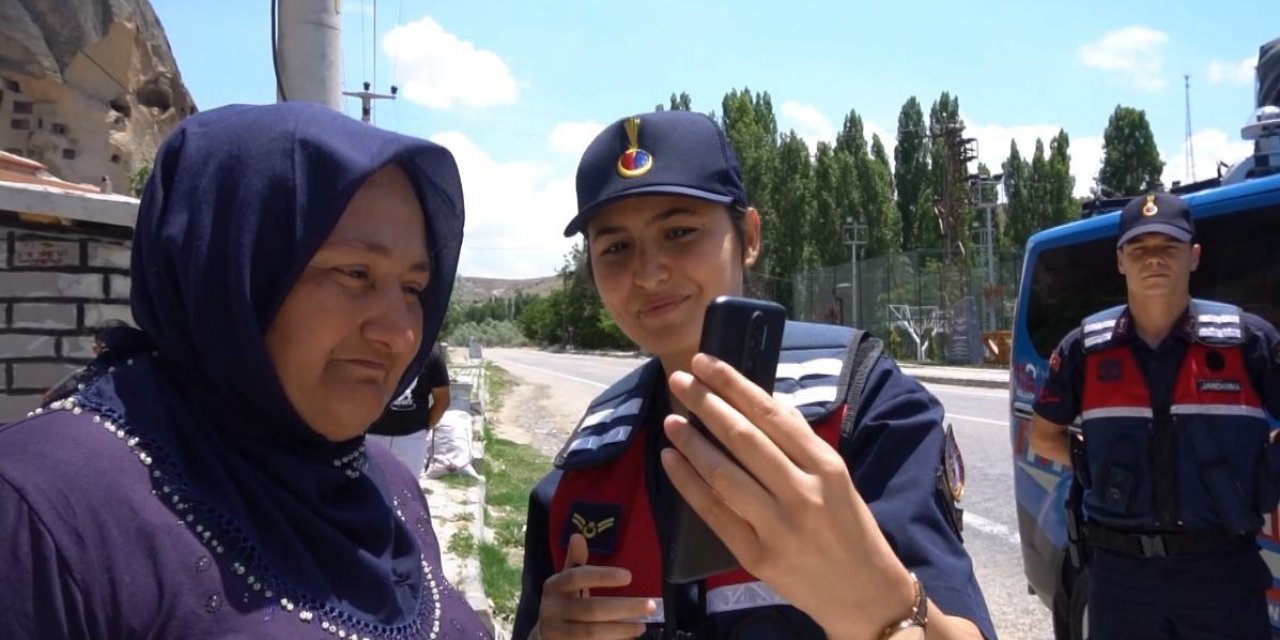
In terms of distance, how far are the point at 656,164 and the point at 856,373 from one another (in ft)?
1.48

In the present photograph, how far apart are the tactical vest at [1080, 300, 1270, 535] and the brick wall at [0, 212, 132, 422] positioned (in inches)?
169

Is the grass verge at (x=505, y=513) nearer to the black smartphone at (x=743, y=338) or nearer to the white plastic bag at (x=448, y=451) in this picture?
the white plastic bag at (x=448, y=451)

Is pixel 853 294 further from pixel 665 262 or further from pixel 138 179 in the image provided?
pixel 665 262

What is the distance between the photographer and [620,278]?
5.40 ft

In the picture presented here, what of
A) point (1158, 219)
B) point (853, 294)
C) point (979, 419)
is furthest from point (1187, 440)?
point (853, 294)

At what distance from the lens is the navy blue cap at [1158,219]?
320 centimetres

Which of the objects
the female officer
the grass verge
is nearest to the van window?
the grass verge

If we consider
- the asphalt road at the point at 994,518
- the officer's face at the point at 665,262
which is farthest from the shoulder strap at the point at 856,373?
the asphalt road at the point at 994,518

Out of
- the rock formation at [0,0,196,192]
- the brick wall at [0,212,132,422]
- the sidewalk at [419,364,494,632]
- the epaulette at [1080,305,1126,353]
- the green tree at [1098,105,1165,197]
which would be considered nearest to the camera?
the epaulette at [1080,305,1126,353]

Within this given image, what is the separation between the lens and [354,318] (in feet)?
4.47

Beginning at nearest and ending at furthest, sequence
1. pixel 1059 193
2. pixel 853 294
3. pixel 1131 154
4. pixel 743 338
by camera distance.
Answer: pixel 743 338, pixel 853 294, pixel 1131 154, pixel 1059 193

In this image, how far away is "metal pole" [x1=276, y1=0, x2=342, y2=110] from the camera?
13.6 ft

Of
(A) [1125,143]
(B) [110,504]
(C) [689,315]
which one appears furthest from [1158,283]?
(A) [1125,143]

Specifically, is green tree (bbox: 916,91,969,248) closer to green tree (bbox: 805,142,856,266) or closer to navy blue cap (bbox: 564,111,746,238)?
green tree (bbox: 805,142,856,266)
